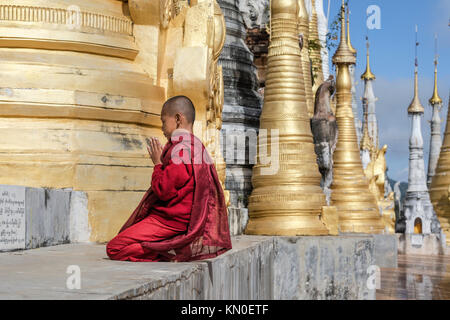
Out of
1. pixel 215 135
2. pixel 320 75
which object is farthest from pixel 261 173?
pixel 320 75

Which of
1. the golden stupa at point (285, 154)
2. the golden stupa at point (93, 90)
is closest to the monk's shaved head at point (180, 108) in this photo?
the golden stupa at point (93, 90)

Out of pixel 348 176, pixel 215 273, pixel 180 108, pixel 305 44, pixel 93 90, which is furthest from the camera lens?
pixel 348 176

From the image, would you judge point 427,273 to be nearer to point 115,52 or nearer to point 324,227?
point 324,227

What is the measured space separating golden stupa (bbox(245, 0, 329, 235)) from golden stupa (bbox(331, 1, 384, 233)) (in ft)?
16.8

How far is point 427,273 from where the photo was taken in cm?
1436

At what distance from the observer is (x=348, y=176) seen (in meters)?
15.4

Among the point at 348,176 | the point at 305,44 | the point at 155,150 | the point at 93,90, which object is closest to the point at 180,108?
the point at 155,150

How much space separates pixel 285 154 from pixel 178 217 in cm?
533

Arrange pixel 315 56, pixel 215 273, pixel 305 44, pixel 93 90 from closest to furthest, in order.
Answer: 1. pixel 215 273
2. pixel 93 90
3. pixel 305 44
4. pixel 315 56

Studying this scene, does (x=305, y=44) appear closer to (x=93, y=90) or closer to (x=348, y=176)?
(x=348, y=176)

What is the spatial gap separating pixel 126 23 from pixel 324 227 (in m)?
3.92

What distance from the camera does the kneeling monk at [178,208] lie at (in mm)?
4340

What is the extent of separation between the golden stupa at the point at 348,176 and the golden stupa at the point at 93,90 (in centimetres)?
796
